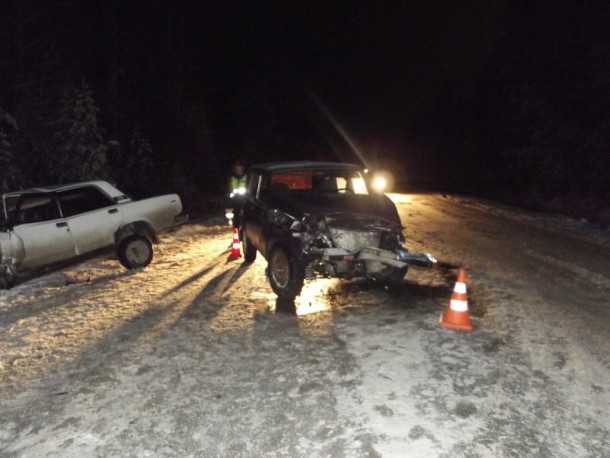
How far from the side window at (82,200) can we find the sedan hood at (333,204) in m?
3.47

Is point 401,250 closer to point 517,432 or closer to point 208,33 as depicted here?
point 517,432

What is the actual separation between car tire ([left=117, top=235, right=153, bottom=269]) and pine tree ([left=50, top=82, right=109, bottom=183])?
5771 mm

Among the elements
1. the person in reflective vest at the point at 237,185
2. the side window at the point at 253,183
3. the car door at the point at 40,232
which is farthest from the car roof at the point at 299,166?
the car door at the point at 40,232

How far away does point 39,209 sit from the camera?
809cm

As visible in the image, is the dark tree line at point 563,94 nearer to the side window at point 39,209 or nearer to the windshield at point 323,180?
the windshield at point 323,180

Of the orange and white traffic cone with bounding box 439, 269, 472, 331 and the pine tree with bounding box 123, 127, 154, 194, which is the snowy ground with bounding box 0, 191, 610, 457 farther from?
the pine tree with bounding box 123, 127, 154, 194

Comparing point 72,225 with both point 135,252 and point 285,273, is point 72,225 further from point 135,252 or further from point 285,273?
point 285,273

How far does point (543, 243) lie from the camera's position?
1088 cm

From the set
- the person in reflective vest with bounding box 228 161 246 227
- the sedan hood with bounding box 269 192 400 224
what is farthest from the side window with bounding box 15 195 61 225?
the sedan hood with bounding box 269 192 400 224

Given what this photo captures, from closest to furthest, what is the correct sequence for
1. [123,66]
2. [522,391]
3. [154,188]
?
[522,391] < [154,188] < [123,66]

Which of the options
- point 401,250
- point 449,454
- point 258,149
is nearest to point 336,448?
point 449,454

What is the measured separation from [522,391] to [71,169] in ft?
42.8

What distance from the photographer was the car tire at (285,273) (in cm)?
645

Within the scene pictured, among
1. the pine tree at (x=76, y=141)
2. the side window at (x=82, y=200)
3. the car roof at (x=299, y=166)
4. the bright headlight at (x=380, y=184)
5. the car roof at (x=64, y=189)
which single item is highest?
the pine tree at (x=76, y=141)
